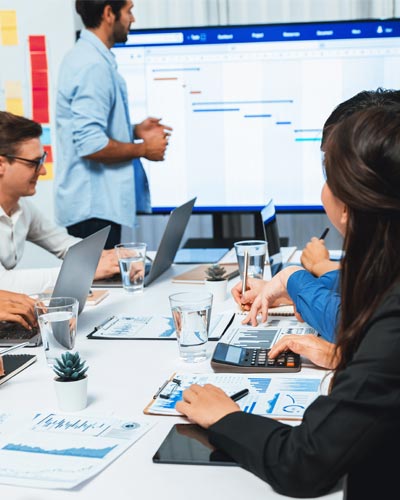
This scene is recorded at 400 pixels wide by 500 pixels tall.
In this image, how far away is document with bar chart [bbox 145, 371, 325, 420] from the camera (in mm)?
1056

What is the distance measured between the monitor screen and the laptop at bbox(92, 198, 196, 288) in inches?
44.8

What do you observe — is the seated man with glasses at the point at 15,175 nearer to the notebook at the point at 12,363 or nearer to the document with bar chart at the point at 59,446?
the notebook at the point at 12,363

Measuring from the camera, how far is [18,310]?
1.49 meters

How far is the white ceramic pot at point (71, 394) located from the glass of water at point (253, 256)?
0.78 m

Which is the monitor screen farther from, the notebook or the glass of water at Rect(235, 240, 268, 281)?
the notebook

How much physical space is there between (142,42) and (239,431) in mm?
2584

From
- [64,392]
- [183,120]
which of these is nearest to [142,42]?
[183,120]

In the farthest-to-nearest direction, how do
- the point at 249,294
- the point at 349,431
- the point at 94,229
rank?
the point at 94,229 < the point at 249,294 < the point at 349,431

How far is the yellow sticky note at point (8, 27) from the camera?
3.49 meters

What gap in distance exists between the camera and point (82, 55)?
2979mm

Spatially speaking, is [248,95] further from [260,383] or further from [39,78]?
[260,383]

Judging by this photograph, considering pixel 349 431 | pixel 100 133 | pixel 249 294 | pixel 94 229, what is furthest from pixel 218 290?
pixel 94 229

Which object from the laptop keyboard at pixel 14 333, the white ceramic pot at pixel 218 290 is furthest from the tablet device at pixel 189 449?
the white ceramic pot at pixel 218 290

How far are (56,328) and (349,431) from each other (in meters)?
0.65
